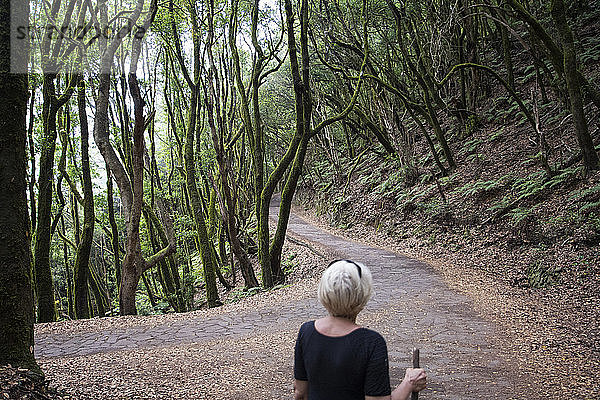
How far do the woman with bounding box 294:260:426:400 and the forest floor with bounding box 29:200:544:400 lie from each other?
2.95 metres

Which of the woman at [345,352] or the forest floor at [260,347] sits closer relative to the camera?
the woman at [345,352]

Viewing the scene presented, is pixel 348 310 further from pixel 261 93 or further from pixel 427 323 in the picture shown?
pixel 261 93

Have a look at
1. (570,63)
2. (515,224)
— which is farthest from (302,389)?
(515,224)

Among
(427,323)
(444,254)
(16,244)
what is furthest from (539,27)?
(16,244)

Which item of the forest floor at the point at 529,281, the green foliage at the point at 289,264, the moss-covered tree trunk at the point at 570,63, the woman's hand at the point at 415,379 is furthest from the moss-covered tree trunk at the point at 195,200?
the woman's hand at the point at 415,379

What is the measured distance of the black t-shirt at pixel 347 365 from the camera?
6.60 ft

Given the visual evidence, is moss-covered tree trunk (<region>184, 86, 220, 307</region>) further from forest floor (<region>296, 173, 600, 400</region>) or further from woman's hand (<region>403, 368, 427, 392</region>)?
woman's hand (<region>403, 368, 427, 392</region>)

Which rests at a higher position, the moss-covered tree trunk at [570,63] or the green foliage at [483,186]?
the moss-covered tree trunk at [570,63]

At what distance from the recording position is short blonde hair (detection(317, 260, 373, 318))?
2119 millimetres

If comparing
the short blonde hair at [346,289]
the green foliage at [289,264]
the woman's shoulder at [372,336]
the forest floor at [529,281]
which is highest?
the short blonde hair at [346,289]

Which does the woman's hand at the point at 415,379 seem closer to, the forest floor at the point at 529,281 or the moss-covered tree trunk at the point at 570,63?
the forest floor at the point at 529,281

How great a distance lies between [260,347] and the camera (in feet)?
22.5

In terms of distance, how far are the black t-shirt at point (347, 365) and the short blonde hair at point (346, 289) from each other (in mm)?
117

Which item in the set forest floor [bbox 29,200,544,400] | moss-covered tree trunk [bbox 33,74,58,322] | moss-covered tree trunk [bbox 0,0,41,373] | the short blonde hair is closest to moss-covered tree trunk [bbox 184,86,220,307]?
forest floor [bbox 29,200,544,400]
